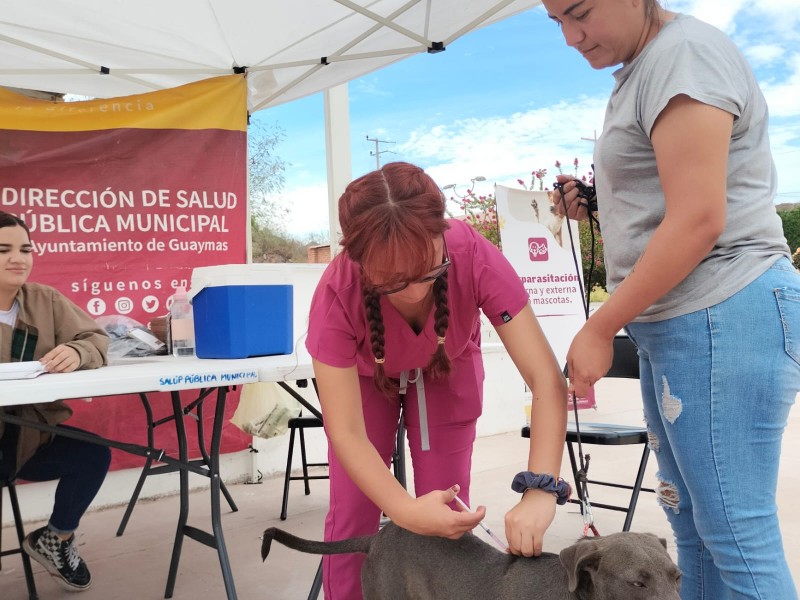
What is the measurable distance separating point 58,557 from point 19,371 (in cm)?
128

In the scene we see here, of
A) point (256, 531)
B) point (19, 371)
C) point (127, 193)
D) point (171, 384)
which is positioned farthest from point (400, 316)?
point (127, 193)

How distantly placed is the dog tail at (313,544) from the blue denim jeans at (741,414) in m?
0.77

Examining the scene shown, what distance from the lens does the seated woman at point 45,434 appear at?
2998 mm

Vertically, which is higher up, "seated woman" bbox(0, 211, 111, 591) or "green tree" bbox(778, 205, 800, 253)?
"green tree" bbox(778, 205, 800, 253)

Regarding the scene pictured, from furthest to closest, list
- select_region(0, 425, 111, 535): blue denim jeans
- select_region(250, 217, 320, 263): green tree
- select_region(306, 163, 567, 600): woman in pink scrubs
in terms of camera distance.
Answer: select_region(250, 217, 320, 263): green tree → select_region(0, 425, 111, 535): blue denim jeans → select_region(306, 163, 567, 600): woman in pink scrubs

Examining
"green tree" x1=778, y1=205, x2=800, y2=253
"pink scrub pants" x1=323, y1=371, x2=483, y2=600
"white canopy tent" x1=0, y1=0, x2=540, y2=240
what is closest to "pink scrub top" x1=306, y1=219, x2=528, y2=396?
"pink scrub pants" x1=323, y1=371, x2=483, y2=600

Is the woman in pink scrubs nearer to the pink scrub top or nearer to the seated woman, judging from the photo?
the pink scrub top

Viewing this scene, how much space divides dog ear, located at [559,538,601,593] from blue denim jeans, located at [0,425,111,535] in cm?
264

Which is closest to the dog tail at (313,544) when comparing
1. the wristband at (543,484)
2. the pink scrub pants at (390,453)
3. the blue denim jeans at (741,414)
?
the pink scrub pants at (390,453)

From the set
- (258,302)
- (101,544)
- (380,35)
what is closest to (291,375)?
(258,302)

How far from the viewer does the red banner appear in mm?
4172

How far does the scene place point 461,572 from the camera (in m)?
1.40

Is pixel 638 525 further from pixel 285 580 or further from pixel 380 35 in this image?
pixel 380 35

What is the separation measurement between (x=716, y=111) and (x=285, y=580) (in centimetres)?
276
